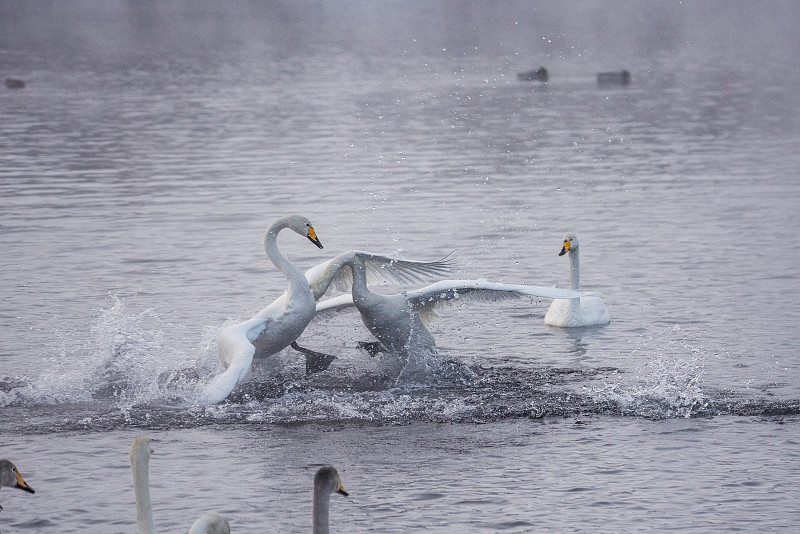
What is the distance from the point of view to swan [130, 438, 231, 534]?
269 inches

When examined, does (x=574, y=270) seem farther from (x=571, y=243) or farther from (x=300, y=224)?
(x=300, y=224)

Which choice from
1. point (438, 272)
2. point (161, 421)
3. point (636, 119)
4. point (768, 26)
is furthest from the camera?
point (768, 26)

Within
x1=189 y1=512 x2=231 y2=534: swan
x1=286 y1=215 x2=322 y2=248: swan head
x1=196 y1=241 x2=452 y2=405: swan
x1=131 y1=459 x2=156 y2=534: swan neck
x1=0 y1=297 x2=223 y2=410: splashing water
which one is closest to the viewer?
x1=189 y1=512 x2=231 y2=534: swan

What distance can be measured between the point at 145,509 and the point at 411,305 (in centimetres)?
526

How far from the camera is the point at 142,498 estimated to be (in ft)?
23.1

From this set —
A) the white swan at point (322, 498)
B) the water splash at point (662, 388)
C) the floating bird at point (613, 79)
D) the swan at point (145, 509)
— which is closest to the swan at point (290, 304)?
the water splash at point (662, 388)

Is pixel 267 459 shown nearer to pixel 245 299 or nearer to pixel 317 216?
pixel 245 299

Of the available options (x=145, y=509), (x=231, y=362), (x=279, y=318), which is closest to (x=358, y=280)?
(x=279, y=318)

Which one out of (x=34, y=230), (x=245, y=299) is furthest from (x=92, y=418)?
(x=34, y=230)

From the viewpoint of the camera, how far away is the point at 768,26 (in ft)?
364

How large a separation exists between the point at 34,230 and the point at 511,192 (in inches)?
322

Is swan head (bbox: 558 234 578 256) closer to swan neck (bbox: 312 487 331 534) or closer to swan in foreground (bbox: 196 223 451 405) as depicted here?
swan in foreground (bbox: 196 223 451 405)

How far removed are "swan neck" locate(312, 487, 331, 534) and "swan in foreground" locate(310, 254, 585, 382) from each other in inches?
181

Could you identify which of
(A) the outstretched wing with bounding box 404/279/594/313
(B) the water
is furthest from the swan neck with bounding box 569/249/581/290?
(A) the outstretched wing with bounding box 404/279/594/313
